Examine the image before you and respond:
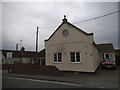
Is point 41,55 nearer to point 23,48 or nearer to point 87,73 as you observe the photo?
point 87,73

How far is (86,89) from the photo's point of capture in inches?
362

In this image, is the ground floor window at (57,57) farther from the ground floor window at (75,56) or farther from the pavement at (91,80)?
the pavement at (91,80)

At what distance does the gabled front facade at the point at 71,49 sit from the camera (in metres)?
18.1

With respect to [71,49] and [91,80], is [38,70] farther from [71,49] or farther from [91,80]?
[91,80]

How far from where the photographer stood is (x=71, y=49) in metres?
19.5

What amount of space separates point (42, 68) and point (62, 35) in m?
6.03

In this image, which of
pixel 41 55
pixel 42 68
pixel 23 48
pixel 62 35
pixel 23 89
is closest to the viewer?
pixel 23 89

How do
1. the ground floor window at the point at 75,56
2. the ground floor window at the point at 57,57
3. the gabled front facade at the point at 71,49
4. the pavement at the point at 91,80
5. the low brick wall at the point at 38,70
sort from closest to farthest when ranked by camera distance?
1. the pavement at the point at 91,80
2. the low brick wall at the point at 38,70
3. the gabled front facade at the point at 71,49
4. the ground floor window at the point at 75,56
5. the ground floor window at the point at 57,57

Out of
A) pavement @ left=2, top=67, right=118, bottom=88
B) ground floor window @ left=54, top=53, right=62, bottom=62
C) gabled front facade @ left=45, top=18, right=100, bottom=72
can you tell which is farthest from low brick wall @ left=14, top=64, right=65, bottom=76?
ground floor window @ left=54, top=53, right=62, bottom=62

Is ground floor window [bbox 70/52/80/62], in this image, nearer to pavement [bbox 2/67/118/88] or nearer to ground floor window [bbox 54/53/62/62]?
ground floor window [bbox 54/53/62/62]

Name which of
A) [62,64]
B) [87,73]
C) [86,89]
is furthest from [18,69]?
[86,89]

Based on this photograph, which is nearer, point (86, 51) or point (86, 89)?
point (86, 89)

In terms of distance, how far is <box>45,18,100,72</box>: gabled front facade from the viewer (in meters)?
18.1

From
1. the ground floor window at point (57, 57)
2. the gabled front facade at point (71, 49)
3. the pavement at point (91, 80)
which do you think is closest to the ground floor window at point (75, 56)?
the gabled front facade at point (71, 49)
